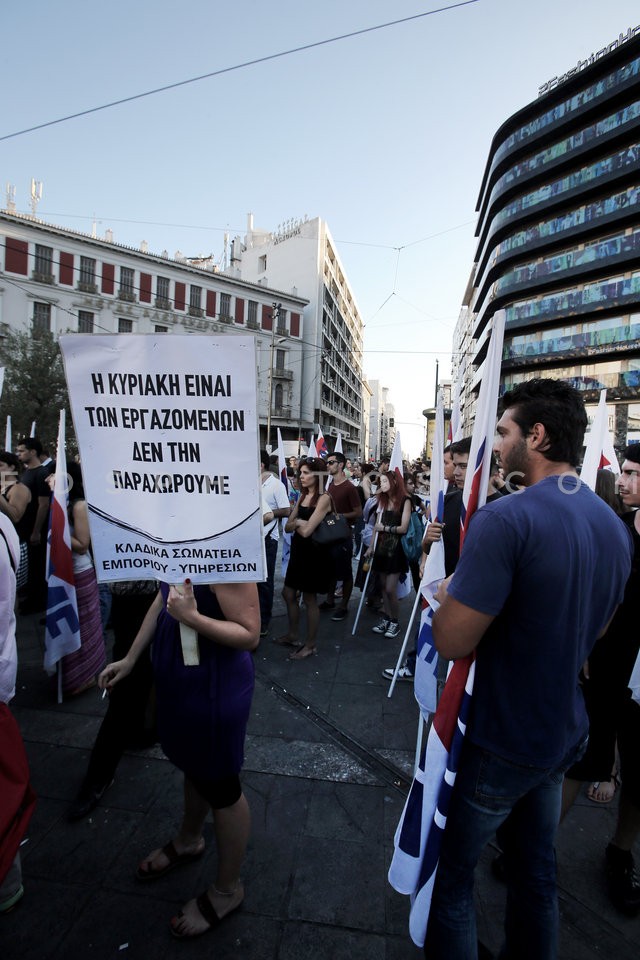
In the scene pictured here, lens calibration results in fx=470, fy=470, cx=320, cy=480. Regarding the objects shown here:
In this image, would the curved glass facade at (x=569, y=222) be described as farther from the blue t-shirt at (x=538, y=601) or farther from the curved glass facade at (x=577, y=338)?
the blue t-shirt at (x=538, y=601)

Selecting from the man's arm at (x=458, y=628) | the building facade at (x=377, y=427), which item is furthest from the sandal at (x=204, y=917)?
the building facade at (x=377, y=427)

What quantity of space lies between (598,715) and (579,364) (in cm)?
4278

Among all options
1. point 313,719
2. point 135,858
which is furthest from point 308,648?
point 135,858

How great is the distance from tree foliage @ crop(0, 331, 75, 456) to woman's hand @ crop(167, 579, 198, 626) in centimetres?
2008

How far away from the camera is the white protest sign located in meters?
1.57

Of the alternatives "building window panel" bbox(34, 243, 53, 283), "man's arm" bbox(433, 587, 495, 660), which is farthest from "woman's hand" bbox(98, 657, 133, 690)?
"building window panel" bbox(34, 243, 53, 283)

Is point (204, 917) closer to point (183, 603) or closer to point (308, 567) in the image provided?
point (183, 603)

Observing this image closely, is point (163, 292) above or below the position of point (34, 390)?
above

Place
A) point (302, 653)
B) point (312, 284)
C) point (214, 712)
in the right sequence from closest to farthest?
point (214, 712)
point (302, 653)
point (312, 284)

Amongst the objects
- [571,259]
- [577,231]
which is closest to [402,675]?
[571,259]

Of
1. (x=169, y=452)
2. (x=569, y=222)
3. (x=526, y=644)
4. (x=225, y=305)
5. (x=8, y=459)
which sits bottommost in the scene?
(x=526, y=644)

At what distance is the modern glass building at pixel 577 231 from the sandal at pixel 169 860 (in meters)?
36.8

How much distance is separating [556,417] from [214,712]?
5.33 ft

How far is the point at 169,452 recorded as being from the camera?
5.36 feet
